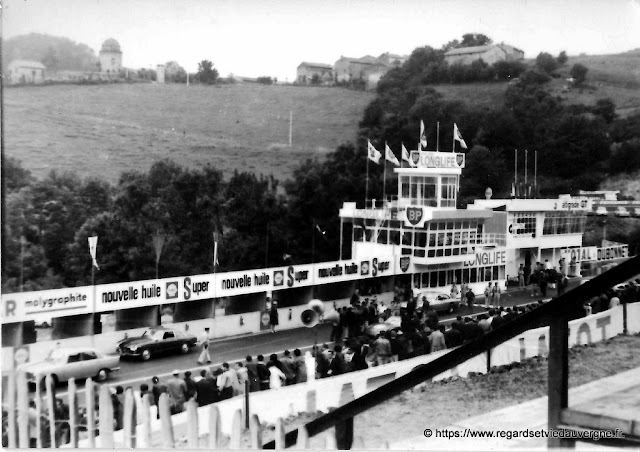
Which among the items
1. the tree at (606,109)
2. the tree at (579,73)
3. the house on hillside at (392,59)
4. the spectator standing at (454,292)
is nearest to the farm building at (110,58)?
the house on hillside at (392,59)

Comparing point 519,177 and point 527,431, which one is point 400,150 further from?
point 527,431

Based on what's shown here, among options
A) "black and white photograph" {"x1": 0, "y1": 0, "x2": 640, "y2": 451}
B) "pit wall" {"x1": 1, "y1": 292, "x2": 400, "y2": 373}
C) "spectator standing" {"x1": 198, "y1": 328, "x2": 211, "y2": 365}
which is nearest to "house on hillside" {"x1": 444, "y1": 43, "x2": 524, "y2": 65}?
"black and white photograph" {"x1": 0, "y1": 0, "x2": 640, "y2": 451}

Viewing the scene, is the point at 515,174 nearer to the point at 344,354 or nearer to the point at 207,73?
the point at 344,354

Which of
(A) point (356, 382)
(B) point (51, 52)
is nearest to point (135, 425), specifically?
(A) point (356, 382)

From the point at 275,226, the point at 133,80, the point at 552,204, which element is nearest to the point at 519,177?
the point at 552,204

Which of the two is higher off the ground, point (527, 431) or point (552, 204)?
point (552, 204)

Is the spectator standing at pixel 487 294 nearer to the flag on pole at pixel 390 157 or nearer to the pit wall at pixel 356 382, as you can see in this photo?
the pit wall at pixel 356 382

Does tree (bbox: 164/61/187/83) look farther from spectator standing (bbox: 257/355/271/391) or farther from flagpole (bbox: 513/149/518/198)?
flagpole (bbox: 513/149/518/198)
